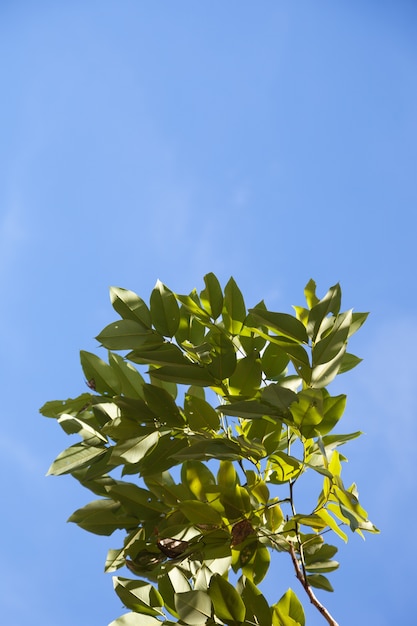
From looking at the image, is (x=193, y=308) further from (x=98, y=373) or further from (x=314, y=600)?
(x=314, y=600)

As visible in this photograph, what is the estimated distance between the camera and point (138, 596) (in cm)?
102

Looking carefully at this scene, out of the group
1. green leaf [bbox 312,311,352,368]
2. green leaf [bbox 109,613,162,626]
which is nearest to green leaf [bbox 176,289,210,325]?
green leaf [bbox 312,311,352,368]

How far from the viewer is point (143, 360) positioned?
38.2 inches

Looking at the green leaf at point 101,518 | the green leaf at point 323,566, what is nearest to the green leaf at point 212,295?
the green leaf at point 101,518

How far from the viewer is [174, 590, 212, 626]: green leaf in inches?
35.2

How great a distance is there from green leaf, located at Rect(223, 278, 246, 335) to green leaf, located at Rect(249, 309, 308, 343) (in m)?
0.13

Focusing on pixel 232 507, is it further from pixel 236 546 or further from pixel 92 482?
pixel 92 482

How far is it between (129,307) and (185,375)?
190 mm

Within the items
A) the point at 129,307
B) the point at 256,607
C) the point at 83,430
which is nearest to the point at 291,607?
the point at 256,607

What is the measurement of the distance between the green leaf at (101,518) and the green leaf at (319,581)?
308 millimetres

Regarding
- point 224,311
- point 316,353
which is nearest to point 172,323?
point 224,311

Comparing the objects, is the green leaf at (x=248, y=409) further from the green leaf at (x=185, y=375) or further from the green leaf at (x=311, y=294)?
the green leaf at (x=311, y=294)

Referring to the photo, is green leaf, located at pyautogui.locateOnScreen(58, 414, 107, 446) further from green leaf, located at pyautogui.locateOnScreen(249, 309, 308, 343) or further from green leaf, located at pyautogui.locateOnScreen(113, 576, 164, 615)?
green leaf, located at pyautogui.locateOnScreen(249, 309, 308, 343)

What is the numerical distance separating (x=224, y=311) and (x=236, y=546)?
34 centimetres
